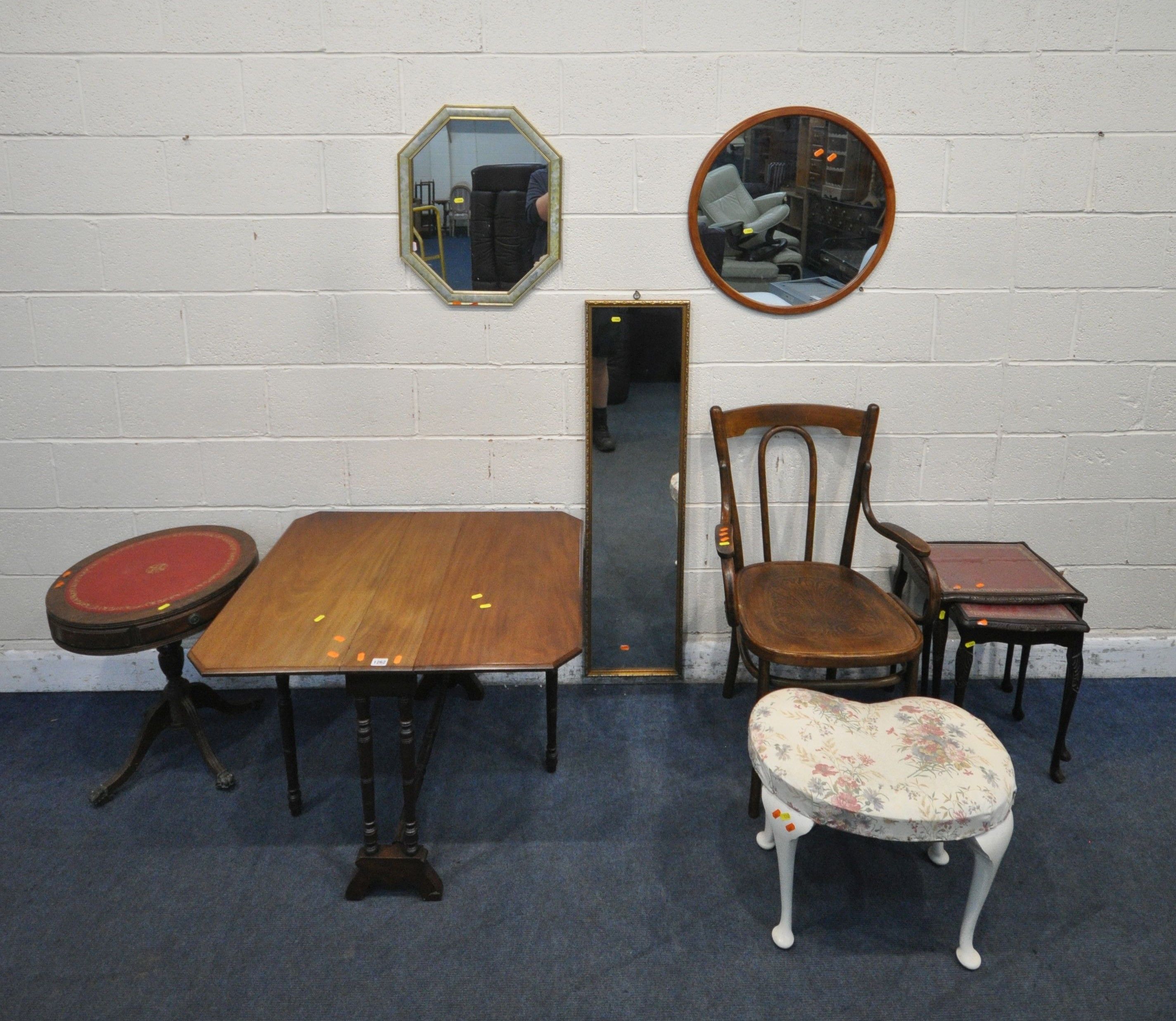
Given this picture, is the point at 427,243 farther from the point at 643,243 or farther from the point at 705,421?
the point at 705,421

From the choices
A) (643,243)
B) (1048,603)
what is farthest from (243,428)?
(1048,603)

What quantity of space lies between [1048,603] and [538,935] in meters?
1.62

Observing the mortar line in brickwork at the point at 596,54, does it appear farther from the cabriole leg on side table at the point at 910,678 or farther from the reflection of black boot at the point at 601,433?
the cabriole leg on side table at the point at 910,678

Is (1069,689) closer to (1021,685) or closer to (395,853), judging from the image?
(1021,685)

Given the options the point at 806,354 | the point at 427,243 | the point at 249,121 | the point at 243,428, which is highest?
the point at 249,121

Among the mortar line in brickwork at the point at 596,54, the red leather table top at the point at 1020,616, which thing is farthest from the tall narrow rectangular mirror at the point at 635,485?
the red leather table top at the point at 1020,616

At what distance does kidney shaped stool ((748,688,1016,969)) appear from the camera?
2084mm

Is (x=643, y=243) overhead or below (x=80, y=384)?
overhead

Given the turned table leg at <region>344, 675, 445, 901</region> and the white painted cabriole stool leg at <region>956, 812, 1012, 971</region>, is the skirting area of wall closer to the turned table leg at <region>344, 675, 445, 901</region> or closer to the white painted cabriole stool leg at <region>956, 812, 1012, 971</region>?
the turned table leg at <region>344, 675, 445, 901</region>

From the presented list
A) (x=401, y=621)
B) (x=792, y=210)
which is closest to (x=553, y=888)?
(x=401, y=621)

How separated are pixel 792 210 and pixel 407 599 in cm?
153

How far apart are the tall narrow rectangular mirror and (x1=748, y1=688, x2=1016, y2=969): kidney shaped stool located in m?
0.88

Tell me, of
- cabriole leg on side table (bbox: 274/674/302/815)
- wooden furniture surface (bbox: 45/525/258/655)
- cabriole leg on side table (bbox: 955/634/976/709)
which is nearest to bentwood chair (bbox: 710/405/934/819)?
cabriole leg on side table (bbox: 955/634/976/709)

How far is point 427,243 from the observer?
2.88 meters
